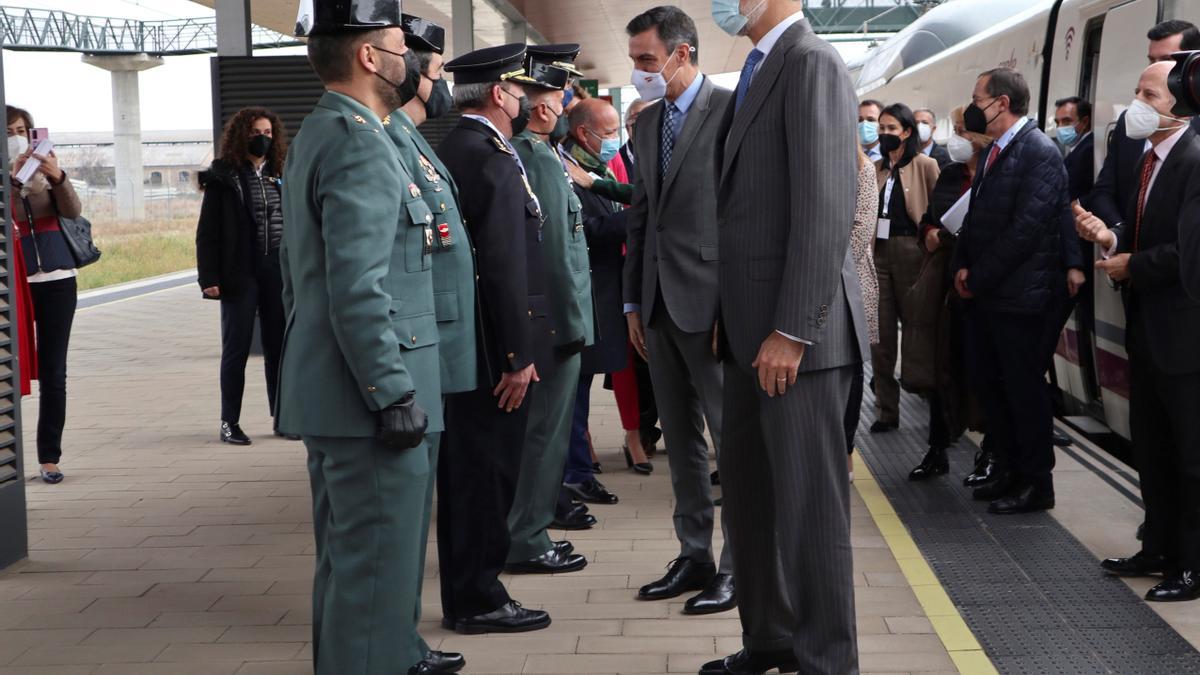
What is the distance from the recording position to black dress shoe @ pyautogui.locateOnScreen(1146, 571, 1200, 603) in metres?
4.59

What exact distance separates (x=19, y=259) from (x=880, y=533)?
4309mm

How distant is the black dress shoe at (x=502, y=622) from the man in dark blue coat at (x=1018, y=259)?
2.56m

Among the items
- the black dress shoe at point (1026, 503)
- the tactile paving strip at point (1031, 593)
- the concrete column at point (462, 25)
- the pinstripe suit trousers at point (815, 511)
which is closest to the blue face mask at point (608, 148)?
the tactile paving strip at point (1031, 593)

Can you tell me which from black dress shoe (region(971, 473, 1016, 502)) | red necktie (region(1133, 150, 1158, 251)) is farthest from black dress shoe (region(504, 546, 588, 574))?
red necktie (region(1133, 150, 1158, 251))

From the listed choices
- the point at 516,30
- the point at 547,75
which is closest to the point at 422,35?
the point at 547,75

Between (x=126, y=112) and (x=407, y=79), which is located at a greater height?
(x=126, y=112)

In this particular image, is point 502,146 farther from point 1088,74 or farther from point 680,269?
point 1088,74

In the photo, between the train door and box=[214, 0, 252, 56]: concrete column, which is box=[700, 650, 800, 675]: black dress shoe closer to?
the train door

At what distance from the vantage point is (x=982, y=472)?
657 cm

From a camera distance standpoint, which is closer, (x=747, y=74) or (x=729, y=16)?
(x=747, y=74)

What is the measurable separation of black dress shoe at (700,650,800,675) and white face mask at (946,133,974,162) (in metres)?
3.46

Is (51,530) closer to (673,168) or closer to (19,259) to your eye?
(19,259)

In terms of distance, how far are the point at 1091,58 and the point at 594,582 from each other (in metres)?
5.22

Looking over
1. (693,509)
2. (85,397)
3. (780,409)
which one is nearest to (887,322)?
(693,509)
